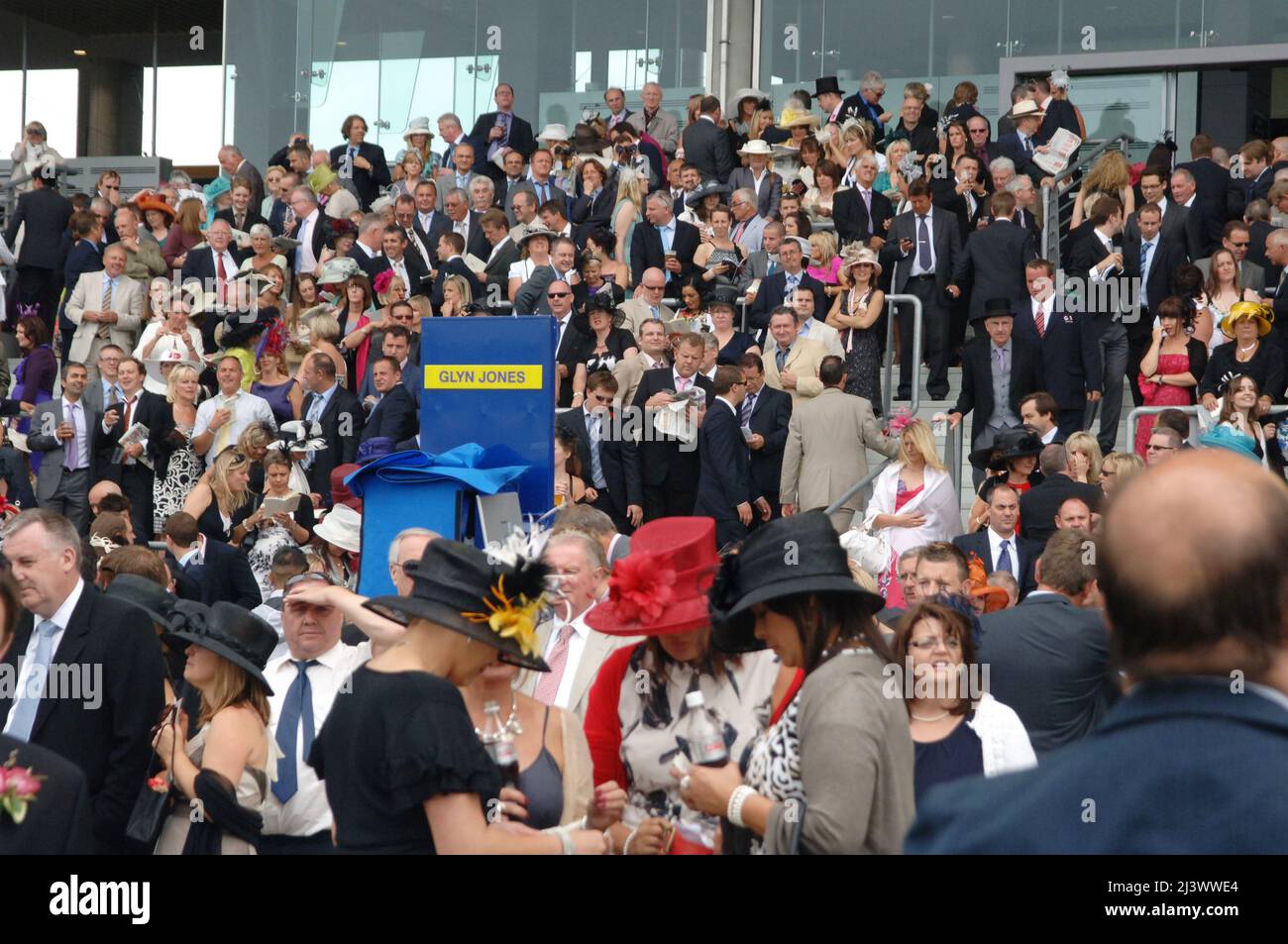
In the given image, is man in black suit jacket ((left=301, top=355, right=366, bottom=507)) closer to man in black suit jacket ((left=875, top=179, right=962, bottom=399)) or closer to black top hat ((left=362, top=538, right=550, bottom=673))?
man in black suit jacket ((left=875, top=179, right=962, bottom=399))

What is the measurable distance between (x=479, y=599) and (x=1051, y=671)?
244 centimetres

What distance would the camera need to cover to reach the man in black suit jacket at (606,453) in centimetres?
1156

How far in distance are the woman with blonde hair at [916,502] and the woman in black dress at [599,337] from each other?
3.02m

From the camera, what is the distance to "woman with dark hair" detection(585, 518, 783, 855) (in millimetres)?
3900

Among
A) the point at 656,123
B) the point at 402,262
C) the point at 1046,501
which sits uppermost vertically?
the point at 656,123

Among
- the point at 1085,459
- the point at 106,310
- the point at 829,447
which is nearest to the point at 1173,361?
the point at 1085,459

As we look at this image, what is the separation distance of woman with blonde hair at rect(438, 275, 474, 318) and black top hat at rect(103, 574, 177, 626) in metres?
7.47

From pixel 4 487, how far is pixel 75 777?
8.42 m

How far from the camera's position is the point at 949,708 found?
457cm

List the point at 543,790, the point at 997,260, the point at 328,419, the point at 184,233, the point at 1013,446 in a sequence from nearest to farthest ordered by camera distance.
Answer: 1. the point at 543,790
2. the point at 1013,446
3. the point at 328,419
4. the point at 997,260
5. the point at 184,233

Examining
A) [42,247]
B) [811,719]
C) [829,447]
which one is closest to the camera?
[811,719]

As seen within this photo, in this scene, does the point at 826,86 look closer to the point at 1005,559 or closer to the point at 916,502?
the point at 916,502

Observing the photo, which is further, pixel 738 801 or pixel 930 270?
pixel 930 270

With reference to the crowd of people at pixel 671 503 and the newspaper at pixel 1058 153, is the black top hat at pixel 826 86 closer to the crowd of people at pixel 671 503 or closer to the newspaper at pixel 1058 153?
the crowd of people at pixel 671 503
